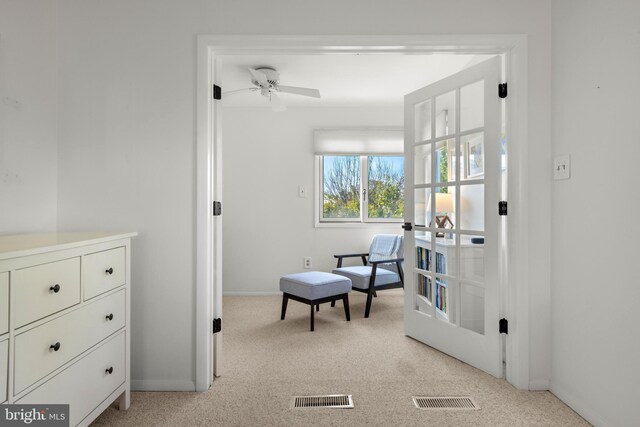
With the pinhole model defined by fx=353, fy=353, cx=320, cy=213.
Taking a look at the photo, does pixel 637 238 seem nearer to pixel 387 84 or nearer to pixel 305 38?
pixel 305 38

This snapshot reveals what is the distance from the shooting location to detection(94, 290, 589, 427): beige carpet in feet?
5.53

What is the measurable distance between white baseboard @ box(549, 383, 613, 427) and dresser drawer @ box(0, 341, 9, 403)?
2.34 m

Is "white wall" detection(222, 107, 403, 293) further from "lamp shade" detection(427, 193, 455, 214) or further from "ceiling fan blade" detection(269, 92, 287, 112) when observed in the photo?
"lamp shade" detection(427, 193, 455, 214)

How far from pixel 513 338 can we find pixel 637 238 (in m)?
0.85

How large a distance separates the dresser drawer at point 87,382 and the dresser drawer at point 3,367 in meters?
0.08

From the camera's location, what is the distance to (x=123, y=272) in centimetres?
175

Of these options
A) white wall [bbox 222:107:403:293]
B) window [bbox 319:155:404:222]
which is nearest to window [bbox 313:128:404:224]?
window [bbox 319:155:404:222]

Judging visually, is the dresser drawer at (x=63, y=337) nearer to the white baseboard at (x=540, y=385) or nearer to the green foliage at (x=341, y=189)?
the white baseboard at (x=540, y=385)

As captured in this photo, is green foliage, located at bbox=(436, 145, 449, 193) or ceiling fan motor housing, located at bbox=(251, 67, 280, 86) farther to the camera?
ceiling fan motor housing, located at bbox=(251, 67, 280, 86)

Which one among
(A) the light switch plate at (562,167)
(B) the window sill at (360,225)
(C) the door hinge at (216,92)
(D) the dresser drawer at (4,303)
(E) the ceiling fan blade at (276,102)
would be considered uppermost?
(E) the ceiling fan blade at (276,102)

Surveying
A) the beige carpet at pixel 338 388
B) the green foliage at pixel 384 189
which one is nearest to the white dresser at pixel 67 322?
the beige carpet at pixel 338 388

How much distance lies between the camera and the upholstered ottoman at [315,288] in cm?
300

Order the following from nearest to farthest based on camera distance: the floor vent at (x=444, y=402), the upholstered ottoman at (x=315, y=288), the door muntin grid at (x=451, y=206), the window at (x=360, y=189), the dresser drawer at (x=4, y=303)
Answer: the dresser drawer at (x=4, y=303), the floor vent at (x=444, y=402), the door muntin grid at (x=451, y=206), the upholstered ottoman at (x=315, y=288), the window at (x=360, y=189)

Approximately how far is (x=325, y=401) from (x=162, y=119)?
69.6 inches
